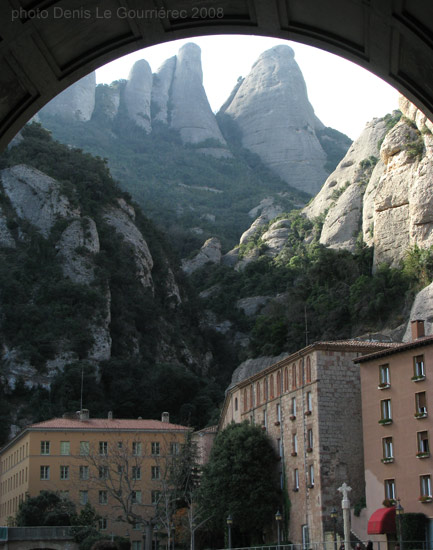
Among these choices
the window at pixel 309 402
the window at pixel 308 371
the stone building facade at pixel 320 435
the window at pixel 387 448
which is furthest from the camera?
the window at pixel 308 371

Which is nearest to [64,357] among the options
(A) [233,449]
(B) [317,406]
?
(A) [233,449]

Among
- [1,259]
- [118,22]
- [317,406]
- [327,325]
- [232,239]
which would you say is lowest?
[118,22]

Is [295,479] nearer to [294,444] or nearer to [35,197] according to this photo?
[294,444]

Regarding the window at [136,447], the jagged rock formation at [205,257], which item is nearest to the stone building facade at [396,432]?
the window at [136,447]

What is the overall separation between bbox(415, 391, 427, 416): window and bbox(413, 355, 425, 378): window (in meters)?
0.91

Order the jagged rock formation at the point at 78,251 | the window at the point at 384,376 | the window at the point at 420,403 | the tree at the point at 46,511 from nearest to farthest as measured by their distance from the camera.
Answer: the window at the point at 420,403
the window at the point at 384,376
the tree at the point at 46,511
the jagged rock formation at the point at 78,251

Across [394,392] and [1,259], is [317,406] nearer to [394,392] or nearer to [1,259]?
[394,392]

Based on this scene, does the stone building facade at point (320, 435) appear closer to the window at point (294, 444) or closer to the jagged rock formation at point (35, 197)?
the window at point (294, 444)

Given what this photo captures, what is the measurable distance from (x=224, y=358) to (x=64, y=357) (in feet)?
86.3

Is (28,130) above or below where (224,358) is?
above

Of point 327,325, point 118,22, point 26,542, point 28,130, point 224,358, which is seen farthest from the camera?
point 28,130

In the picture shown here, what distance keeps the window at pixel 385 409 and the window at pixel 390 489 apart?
3.16 m

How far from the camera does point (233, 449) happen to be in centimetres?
5272

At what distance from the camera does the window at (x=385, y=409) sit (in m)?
43.4
